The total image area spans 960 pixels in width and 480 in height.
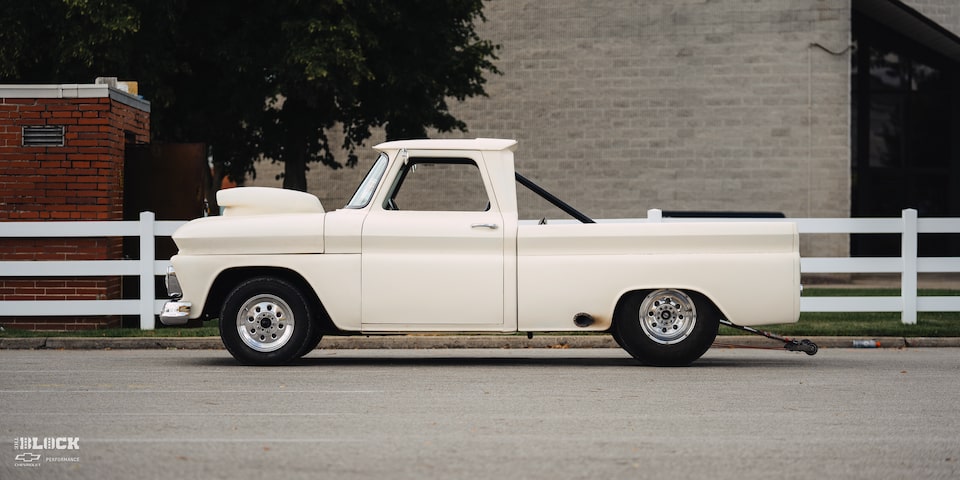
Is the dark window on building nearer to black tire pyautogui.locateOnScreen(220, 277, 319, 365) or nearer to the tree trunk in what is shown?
the tree trunk

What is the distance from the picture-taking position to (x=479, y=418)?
7.96 meters

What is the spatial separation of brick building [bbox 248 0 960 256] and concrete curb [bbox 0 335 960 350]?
15.7 meters

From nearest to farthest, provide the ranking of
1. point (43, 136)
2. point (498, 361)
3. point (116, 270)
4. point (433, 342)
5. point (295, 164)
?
1. point (498, 361)
2. point (433, 342)
3. point (116, 270)
4. point (43, 136)
5. point (295, 164)

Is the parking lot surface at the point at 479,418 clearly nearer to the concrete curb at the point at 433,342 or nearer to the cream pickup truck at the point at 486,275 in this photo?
the cream pickup truck at the point at 486,275

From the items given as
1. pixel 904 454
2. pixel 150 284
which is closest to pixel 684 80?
pixel 150 284

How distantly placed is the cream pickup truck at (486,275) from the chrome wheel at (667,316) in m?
0.01

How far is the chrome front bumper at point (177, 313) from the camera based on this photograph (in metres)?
11.0

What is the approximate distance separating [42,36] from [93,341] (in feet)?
43.0

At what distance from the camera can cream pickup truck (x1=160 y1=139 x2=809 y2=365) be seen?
35.4ft

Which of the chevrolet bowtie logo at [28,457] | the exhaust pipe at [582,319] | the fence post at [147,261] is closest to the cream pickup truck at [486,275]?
the exhaust pipe at [582,319]

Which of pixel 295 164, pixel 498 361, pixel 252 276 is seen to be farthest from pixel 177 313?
pixel 295 164

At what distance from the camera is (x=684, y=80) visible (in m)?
29.2

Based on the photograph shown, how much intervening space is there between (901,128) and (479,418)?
27.8 m

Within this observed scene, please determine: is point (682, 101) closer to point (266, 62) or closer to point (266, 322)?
point (266, 62)
